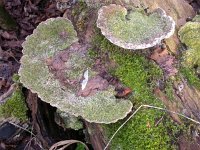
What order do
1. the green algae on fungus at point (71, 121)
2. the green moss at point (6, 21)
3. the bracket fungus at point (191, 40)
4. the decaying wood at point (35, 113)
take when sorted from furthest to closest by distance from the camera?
the green moss at point (6, 21), the decaying wood at point (35, 113), the green algae on fungus at point (71, 121), the bracket fungus at point (191, 40)

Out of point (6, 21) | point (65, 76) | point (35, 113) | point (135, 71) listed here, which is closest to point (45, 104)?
point (35, 113)

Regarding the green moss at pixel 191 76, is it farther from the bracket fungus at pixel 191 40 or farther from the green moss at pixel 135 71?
the green moss at pixel 135 71

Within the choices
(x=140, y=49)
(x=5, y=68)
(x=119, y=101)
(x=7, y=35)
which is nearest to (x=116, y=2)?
(x=140, y=49)

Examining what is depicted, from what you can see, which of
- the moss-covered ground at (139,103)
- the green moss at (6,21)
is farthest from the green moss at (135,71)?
the green moss at (6,21)

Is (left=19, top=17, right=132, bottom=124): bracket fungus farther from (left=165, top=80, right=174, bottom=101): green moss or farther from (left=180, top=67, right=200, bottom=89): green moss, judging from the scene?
(left=180, top=67, right=200, bottom=89): green moss

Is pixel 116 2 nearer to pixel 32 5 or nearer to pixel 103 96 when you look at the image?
pixel 103 96
